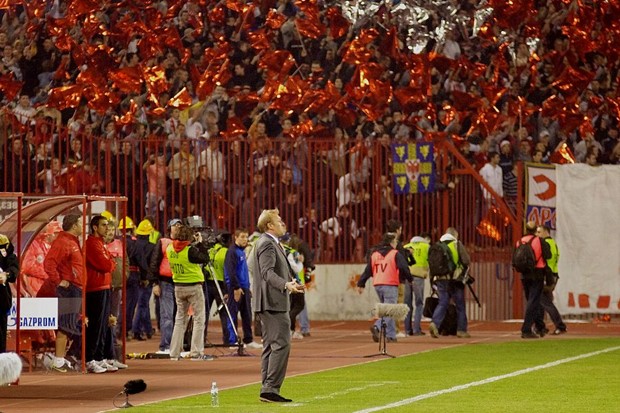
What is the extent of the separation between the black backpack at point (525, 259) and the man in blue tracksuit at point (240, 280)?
4589mm

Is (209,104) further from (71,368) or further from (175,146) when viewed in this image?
(71,368)

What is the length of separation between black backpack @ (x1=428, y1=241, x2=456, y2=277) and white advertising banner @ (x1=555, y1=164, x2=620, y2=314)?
5013 millimetres

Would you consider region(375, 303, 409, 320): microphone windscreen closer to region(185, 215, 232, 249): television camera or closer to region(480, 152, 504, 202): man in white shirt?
region(185, 215, 232, 249): television camera

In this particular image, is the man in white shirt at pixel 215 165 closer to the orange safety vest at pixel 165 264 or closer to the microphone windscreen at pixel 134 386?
the orange safety vest at pixel 165 264

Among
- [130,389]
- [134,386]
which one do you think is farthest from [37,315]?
[130,389]

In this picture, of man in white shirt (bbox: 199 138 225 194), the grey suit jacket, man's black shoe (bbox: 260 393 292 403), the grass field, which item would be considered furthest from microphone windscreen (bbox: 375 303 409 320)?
man in white shirt (bbox: 199 138 225 194)

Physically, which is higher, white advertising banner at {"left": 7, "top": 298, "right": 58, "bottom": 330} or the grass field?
white advertising banner at {"left": 7, "top": 298, "right": 58, "bottom": 330}

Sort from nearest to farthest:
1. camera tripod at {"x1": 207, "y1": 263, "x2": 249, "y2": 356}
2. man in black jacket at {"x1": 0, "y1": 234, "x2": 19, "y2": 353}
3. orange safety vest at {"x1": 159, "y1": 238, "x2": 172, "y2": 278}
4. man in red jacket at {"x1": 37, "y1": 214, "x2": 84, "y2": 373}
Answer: man in black jacket at {"x1": 0, "y1": 234, "x2": 19, "y2": 353} < man in red jacket at {"x1": 37, "y1": 214, "x2": 84, "y2": 373} < camera tripod at {"x1": 207, "y1": 263, "x2": 249, "y2": 356} < orange safety vest at {"x1": 159, "y1": 238, "x2": 172, "y2": 278}

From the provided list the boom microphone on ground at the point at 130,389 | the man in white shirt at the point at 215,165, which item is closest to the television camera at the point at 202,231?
the boom microphone on ground at the point at 130,389

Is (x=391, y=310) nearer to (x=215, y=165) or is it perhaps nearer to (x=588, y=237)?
(x=215, y=165)

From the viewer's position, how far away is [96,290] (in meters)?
21.1

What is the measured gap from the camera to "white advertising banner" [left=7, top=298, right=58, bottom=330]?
2103 centimetres

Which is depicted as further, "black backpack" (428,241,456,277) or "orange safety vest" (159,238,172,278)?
"black backpack" (428,241,456,277)

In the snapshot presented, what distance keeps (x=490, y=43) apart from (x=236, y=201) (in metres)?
10.3
